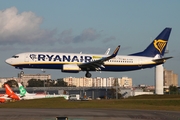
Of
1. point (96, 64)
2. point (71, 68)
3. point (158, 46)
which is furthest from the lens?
point (158, 46)

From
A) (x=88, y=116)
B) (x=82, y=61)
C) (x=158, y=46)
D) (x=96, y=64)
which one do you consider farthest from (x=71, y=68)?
(x=88, y=116)

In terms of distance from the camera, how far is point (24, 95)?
103 meters

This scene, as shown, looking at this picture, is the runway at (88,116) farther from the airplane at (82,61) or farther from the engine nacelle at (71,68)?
the airplane at (82,61)

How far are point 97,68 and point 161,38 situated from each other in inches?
681

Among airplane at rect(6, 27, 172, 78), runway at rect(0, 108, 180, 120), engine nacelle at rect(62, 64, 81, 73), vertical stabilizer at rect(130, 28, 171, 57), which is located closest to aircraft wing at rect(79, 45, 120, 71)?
airplane at rect(6, 27, 172, 78)

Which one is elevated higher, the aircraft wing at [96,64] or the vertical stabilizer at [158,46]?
the vertical stabilizer at [158,46]

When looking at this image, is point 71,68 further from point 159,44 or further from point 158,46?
point 159,44

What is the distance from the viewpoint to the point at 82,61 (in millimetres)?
69062

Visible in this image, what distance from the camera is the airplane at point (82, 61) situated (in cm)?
6669

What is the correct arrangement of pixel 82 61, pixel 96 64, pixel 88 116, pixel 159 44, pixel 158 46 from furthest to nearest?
1. pixel 159 44
2. pixel 158 46
3. pixel 82 61
4. pixel 96 64
5. pixel 88 116

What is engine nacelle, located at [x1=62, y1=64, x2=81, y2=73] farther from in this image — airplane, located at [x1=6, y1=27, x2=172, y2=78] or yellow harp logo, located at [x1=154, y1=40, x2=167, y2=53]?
yellow harp logo, located at [x1=154, y1=40, x2=167, y2=53]

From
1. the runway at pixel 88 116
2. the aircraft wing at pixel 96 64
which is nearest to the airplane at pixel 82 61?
the aircraft wing at pixel 96 64

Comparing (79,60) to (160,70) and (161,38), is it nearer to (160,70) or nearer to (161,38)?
(161,38)

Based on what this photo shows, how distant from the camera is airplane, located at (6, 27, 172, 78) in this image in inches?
2625
